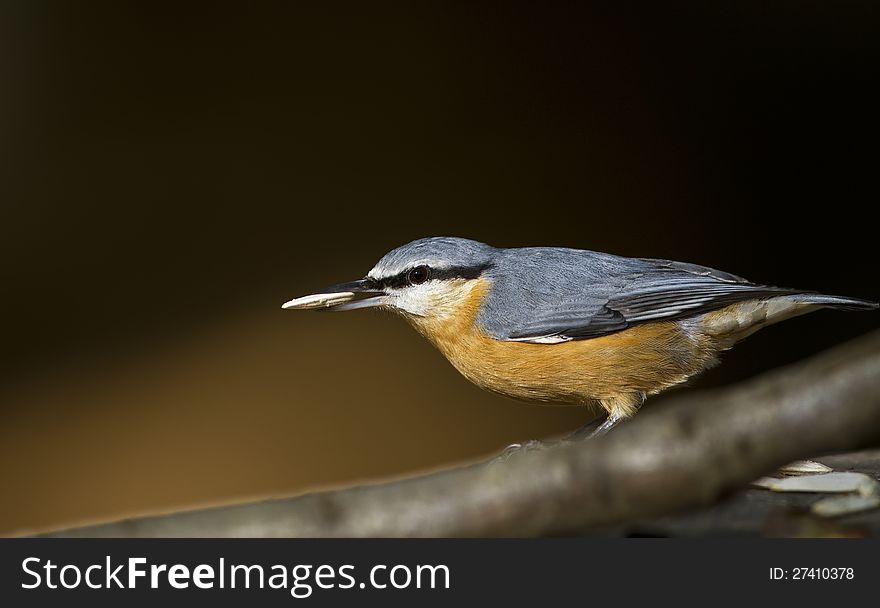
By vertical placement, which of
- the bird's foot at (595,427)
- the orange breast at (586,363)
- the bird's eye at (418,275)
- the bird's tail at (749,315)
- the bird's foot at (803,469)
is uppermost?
the bird's eye at (418,275)

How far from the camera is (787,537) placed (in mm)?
1047

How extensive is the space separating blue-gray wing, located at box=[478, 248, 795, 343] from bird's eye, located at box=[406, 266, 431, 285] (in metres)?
0.14

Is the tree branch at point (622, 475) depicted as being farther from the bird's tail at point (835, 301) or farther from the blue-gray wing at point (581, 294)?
the blue-gray wing at point (581, 294)

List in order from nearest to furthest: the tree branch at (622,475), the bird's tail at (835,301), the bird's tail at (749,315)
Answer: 1. the tree branch at (622,475)
2. the bird's tail at (835,301)
3. the bird's tail at (749,315)

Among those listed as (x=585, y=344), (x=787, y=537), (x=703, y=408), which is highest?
(x=585, y=344)

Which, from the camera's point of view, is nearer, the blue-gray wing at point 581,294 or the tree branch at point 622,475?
the tree branch at point 622,475

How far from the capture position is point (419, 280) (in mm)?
1538

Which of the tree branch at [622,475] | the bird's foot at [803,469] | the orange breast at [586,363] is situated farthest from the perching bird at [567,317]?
the tree branch at [622,475]

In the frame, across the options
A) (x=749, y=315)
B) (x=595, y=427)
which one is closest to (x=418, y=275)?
(x=595, y=427)

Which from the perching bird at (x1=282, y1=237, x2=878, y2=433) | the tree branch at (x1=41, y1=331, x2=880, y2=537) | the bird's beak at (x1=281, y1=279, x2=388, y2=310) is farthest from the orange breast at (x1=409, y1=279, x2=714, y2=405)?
the tree branch at (x1=41, y1=331, x2=880, y2=537)

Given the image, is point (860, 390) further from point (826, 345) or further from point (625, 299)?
point (826, 345)

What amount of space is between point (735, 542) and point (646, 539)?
116mm

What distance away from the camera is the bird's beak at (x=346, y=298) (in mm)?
1405

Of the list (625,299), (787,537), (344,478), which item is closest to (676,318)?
(625,299)
